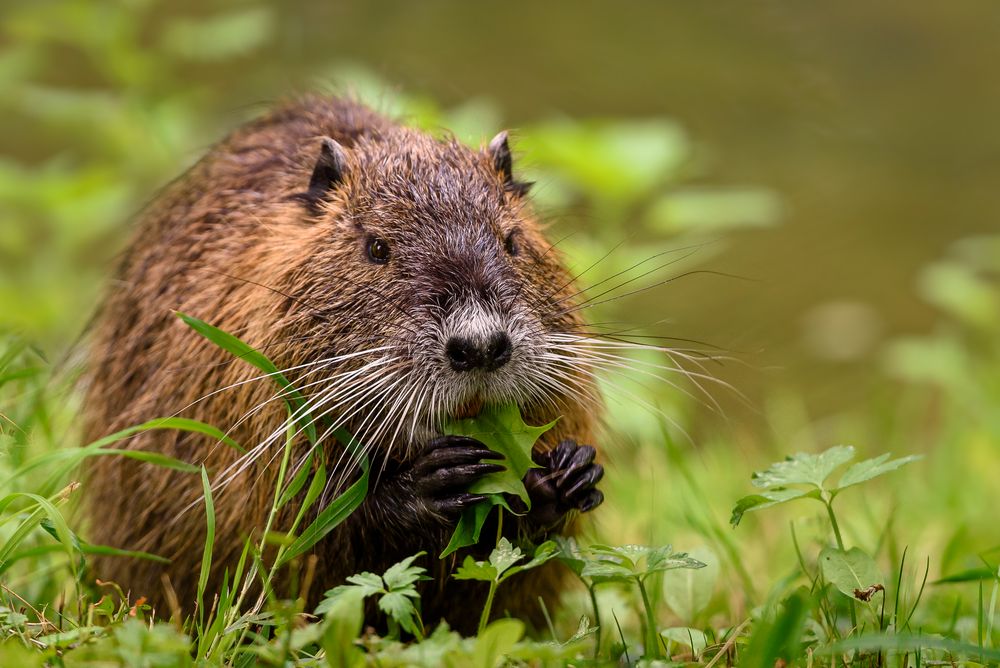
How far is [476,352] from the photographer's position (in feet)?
9.14

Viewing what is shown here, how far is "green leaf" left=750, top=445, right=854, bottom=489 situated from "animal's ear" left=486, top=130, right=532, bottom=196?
1.16 m

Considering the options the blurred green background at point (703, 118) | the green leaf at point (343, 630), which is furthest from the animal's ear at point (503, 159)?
the blurred green background at point (703, 118)

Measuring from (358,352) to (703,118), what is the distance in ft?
26.9

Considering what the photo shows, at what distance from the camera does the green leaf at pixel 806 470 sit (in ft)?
8.90

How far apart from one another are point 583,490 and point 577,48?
8.85 m

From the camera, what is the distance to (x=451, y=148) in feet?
11.1

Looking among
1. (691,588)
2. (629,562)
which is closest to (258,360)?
(629,562)

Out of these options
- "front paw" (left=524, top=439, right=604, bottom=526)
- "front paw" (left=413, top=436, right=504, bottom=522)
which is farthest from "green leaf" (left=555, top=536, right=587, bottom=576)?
"front paw" (left=413, top=436, right=504, bottom=522)

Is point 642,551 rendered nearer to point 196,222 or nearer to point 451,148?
point 451,148

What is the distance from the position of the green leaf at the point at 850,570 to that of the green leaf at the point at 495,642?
0.83 m

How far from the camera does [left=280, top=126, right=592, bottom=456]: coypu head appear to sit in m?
2.85

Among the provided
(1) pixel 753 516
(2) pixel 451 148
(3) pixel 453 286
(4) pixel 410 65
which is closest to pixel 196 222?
(2) pixel 451 148

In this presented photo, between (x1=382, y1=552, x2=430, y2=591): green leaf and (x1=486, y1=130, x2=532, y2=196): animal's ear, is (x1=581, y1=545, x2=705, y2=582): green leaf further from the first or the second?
(x1=486, y1=130, x2=532, y2=196): animal's ear

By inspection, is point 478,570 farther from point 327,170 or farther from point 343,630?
point 327,170
